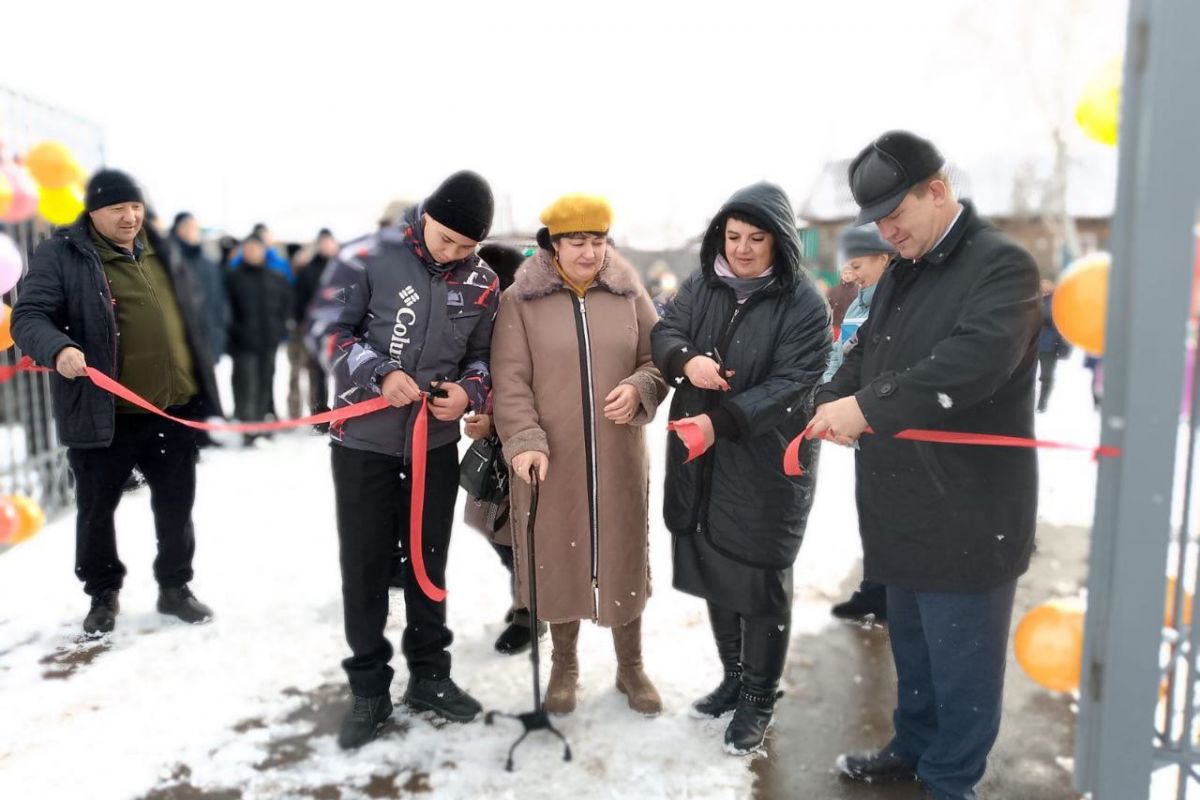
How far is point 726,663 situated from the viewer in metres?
3.13

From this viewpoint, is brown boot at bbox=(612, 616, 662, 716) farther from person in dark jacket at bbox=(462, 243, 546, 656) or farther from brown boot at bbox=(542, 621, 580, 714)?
person in dark jacket at bbox=(462, 243, 546, 656)

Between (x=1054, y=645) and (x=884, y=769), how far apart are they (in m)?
0.97

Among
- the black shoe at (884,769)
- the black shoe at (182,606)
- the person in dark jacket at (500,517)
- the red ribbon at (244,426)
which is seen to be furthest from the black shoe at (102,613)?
the black shoe at (884,769)

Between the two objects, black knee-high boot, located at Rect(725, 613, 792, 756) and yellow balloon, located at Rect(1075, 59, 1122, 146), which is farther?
black knee-high boot, located at Rect(725, 613, 792, 756)

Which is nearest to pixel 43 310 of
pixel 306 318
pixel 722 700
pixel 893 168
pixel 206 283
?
pixel 722 700

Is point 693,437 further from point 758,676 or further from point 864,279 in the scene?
point 864,279

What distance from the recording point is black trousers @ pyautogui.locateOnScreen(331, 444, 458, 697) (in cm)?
284

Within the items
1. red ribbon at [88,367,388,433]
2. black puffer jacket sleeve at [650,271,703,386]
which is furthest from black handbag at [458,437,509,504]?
black puffer jacket sleeve at [650,271,703,386]

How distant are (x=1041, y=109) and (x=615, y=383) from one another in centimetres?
1850

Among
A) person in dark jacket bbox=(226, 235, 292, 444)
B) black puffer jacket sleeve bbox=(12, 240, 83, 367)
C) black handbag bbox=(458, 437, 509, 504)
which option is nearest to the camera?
black handbag bbox=(458, 437, 509, 504)

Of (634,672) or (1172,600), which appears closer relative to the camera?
(1172,600)

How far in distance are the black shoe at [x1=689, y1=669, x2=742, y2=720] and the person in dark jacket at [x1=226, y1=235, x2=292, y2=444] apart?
6.34 metres

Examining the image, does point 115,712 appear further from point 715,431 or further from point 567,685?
point 715,431

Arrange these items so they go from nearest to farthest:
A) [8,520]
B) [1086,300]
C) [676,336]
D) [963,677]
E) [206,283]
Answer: [1086,300] < [963,677] < [676,336] < [8,520] < [206,283]
